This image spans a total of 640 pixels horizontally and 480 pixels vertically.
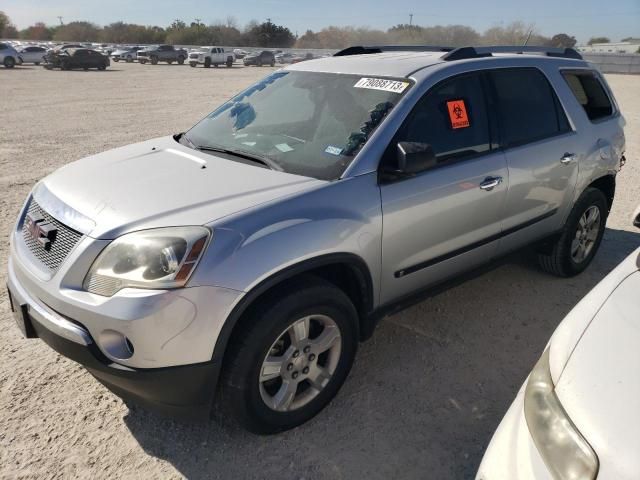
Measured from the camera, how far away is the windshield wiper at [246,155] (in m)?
2.87

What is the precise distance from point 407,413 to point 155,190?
177cm

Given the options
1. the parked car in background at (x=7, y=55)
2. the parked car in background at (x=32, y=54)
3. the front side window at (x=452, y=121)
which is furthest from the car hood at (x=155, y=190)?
the parked car in background at (x=32, y=54)

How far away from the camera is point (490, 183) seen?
3.32m

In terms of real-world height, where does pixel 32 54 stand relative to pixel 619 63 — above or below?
below

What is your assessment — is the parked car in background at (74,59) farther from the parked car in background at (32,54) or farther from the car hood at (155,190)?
the car hood at (155,190)

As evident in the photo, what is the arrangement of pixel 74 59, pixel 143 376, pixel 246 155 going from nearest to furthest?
pixel 143 376
pixel 246 155
pixel 74 59

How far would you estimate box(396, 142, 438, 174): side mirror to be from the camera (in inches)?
107

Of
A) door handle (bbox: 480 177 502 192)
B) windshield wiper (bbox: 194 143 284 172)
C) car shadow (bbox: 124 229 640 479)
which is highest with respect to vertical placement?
windshield wiper (bbox: 194 143 284 172)

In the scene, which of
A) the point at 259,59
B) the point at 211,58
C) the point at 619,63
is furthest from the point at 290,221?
the point at 259,59

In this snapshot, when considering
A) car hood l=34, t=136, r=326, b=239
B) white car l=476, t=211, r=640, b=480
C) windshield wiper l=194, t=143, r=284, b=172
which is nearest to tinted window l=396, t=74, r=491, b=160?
windshield wiper l=194, t=143, r=284, b=172

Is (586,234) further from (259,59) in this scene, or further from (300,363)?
(259,59)

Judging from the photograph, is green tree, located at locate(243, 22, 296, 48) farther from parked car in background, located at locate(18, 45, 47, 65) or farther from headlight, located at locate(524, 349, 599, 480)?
headlight, located at locate(524, 349, 599, 480)

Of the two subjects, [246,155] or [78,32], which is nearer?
[246,155]

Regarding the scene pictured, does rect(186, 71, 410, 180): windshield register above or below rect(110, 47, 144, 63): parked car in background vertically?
above
